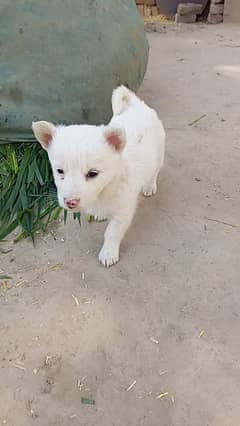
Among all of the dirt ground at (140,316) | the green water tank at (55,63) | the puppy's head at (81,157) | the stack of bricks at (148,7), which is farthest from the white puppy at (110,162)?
the stack of bricks at (148,7)

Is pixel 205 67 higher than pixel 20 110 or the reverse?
the reverse

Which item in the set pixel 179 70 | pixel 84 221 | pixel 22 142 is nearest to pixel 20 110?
pixel 22 142

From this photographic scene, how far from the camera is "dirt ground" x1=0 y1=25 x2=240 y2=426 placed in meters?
A: 1.77

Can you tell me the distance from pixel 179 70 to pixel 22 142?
224 cm

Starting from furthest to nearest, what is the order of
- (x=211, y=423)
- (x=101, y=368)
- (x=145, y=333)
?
(x=145, y=333) → (x=101, y=368) → (x=211, y=423)

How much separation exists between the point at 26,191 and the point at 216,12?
4.39 m

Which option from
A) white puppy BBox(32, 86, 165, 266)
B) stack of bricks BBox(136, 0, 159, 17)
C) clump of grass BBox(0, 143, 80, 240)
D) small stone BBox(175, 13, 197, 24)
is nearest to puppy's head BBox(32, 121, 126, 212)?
white puppy BBox(32, 86, 165, 266)

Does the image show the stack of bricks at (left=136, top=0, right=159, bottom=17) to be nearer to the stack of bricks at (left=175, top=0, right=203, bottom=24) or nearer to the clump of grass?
the stack of bricks at (left=175, top=0, right=203, bottom=24)

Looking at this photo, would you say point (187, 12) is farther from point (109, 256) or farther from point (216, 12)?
point (109, 256)

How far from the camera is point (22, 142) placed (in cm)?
276

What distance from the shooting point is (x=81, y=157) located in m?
1.85

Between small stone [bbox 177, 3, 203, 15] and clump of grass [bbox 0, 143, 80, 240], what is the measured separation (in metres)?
4.08

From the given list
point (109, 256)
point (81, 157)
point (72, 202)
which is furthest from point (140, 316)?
point (81, 157)

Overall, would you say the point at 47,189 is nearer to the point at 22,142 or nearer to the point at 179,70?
the point at 22,142
